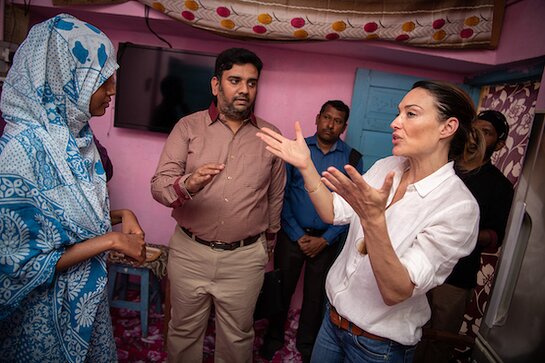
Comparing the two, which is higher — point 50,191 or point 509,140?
point 509,140

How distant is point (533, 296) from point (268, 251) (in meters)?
1.47

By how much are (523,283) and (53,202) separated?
169 centimetres

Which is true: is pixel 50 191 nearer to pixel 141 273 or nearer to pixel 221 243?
pixel 221 243

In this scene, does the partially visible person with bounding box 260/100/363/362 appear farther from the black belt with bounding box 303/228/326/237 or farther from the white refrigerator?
the white refrigerator

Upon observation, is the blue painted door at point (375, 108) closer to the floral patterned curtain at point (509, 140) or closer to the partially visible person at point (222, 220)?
the floral patterned curtain at point (509, 140)

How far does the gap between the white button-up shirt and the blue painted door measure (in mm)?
1795

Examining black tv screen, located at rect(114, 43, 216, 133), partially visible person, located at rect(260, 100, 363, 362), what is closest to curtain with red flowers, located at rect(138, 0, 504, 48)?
black tv screen, located at rect(114, 43, 216, 133)

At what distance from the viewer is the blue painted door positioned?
3.09m

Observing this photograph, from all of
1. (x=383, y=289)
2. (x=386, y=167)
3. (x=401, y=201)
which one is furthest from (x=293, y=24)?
(x=383, y=289)

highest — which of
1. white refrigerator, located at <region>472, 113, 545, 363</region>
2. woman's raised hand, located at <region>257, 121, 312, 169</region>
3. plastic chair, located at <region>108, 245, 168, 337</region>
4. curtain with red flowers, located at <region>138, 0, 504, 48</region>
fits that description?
curtain with red flowers, located at <region>138, 0, 504, 48</region>

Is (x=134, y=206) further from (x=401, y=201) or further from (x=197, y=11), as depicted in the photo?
(x=401, y=201)

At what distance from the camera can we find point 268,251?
7.60 feet

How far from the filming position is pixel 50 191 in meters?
1.13

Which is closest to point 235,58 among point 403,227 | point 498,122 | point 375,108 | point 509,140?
point 403,227
